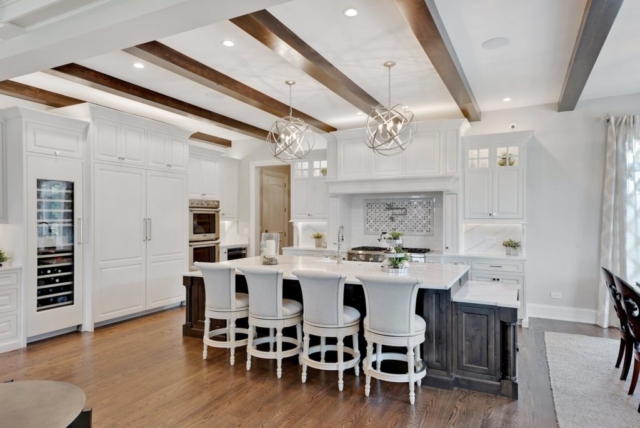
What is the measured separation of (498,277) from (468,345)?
7.70 feet

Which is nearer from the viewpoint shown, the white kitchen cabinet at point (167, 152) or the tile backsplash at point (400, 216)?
the white kitchen cabinet at point (167, 152)

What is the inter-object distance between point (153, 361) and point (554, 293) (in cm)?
509

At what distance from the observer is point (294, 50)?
3.29 m

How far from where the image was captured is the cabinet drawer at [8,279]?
398 centimetres

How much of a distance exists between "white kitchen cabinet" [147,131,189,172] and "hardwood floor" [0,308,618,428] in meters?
2.54

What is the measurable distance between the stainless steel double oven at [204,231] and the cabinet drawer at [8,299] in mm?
2355

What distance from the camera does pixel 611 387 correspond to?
3125 millimetres

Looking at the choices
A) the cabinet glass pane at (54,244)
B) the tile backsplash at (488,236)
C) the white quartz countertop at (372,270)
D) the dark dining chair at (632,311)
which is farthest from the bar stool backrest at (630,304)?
the cabinet glass pane at (54,244)

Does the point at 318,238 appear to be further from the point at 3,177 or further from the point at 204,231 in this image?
the point at 3,177

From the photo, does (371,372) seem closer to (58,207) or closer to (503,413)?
(503,413)

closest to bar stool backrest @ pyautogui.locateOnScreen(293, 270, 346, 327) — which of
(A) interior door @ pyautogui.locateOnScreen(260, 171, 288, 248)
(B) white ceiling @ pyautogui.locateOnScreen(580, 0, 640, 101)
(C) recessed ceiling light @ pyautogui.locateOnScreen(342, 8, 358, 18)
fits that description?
(C) recessed ceiling light @ pyautogui.locateOnScreen(342, 8, 358, 18)

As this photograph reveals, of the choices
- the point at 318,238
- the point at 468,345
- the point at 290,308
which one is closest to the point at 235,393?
the point at 290,308

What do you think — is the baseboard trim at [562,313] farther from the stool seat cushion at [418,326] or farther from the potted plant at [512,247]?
the stool seat cushion at [418,326]

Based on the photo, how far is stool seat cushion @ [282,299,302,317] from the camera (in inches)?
136
